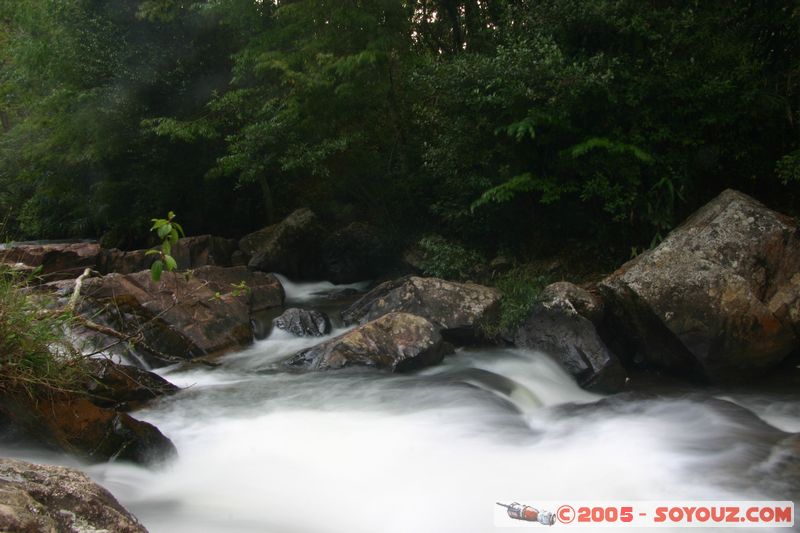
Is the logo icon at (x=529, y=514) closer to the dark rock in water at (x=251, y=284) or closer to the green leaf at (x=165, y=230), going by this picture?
the green leaf at (x=165, y=230)

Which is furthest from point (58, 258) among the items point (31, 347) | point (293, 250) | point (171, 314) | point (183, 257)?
point (31, 347)

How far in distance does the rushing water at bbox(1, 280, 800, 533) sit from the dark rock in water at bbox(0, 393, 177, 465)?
0.14 metres

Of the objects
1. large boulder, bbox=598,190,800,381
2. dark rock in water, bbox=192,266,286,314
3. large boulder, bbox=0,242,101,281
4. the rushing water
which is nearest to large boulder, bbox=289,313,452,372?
the rushing water

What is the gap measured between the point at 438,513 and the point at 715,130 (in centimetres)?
694

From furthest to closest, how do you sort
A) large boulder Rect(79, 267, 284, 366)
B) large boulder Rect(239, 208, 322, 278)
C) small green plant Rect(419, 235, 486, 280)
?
large boulder Rect(239, 208, 322, 278) → small green plant Rect(419, 235, 486, 280) → large boulder Rect(79, 267, 284, 366)

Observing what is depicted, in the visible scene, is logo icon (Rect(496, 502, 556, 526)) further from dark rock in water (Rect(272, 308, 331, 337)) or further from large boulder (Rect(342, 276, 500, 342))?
dark rock in water (Rect(272, 308, 331, 337))

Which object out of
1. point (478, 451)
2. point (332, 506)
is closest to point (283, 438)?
point (332, 506)

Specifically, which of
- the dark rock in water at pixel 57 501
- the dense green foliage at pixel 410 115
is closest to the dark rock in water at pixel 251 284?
the dense green foliage at pixel 410 115

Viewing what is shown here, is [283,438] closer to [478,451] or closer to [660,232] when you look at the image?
[478,451]

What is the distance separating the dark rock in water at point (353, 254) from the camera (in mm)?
13141

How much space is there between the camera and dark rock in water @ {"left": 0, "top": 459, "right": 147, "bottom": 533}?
8.74 ft

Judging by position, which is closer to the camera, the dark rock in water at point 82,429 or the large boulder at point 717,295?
the dark rock in water at point 82,429

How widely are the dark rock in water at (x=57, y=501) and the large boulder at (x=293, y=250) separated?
35.2 feet

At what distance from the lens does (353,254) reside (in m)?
13.5
